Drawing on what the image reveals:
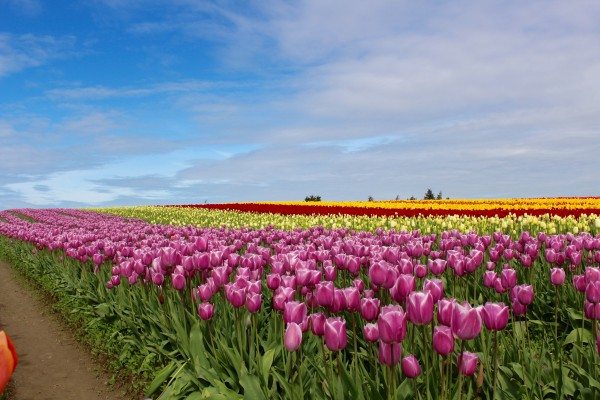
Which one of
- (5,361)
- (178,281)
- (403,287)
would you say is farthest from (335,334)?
(178,281)

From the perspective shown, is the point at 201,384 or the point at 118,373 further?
the point at 118,373

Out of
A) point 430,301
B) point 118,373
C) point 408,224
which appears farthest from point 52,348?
point 408,224

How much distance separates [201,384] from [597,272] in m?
3.14

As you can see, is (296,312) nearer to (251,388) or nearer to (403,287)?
(403,287)

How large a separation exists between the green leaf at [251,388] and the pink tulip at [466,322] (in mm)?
1645

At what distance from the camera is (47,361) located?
8.61 metres

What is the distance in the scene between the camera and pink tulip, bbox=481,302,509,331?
3291 mm

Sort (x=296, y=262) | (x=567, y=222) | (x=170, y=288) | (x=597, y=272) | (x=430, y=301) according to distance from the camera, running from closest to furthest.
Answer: (x=430, y=301) < (x=597, y=272) < (x=296, y=262) < (x=170, y=288) < (x=567, y=222)

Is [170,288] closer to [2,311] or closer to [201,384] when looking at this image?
[201,384]

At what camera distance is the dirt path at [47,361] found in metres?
7.23

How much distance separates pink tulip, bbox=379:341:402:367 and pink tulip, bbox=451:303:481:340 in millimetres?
311

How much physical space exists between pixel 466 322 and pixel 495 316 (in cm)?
41

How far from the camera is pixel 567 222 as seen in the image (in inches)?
567

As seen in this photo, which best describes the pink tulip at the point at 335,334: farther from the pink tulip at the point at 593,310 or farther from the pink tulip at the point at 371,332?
the pink tulip at the point at 593,310
